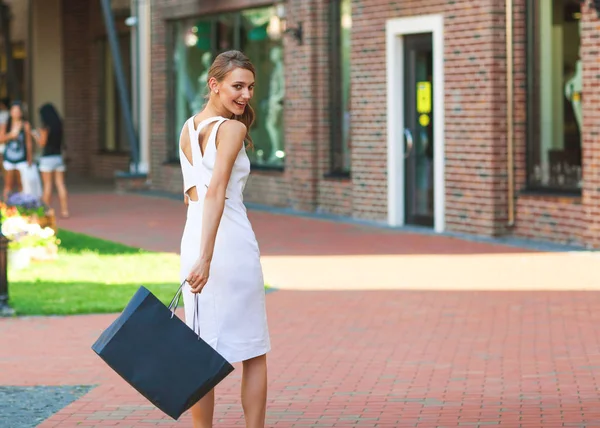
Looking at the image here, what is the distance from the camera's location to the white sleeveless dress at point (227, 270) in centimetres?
549

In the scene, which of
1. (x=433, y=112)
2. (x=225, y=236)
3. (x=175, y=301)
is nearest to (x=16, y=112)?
(x=433, y=112)

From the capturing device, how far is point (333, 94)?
20.2m

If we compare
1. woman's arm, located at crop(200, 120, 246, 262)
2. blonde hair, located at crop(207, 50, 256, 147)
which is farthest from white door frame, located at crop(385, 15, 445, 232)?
woman's arm, located at crop(200, 120, 246, 262)

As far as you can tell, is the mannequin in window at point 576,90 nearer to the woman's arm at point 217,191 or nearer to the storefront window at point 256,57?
the storefront window at point 256,57

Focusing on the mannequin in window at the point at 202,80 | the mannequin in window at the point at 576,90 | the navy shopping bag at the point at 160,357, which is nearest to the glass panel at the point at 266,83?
the mannequin in window at the point at 202,80

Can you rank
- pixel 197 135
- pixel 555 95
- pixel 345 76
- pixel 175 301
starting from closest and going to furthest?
1. pixel 197 135
2. pixel 175 301
3. pixel 555 95
4. pixel 345 76

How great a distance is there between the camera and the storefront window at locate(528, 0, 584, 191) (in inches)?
608

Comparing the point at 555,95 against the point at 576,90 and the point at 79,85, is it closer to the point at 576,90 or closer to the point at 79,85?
the point at 576,90

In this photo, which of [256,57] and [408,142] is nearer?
[408,142]

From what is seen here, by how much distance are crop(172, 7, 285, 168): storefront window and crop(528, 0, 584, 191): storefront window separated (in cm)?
633

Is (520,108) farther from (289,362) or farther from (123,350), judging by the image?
(123,350)

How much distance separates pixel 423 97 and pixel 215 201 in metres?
12.5

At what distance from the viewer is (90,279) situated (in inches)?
509

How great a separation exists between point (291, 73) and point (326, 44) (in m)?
0.94
